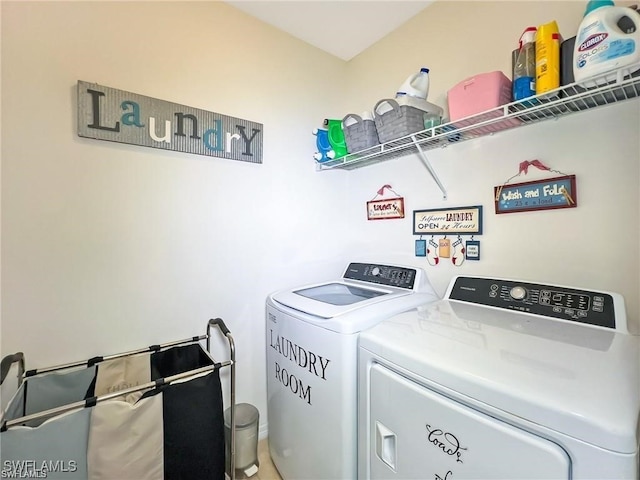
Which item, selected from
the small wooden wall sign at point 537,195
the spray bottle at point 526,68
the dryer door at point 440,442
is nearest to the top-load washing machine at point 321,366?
the dryer door at point 440,442

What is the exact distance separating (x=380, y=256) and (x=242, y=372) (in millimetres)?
1147

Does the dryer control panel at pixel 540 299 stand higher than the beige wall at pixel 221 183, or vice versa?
the beige wall at pixel 221 183

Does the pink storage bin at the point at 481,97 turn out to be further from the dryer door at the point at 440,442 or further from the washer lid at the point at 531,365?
the dryer door at the point at 440,442

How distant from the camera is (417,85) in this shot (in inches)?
59.3

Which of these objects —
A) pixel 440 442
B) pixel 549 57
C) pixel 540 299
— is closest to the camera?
pixel 440 442

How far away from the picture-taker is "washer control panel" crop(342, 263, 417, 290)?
160 centimetres

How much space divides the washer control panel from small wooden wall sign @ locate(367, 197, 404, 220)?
1.19 ft

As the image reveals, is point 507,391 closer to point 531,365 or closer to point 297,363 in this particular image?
point 531,365

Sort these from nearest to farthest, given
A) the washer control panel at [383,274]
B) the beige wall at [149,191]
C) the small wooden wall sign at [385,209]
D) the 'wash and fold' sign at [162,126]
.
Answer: the beige wall at [149,191]
the 'wash and fold' sign at [162,126]
the washer control panel at [383,274]
the small wooden wall sign at [385,209]

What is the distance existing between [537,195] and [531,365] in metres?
0.88

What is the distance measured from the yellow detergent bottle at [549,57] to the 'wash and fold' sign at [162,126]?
54.9 inches

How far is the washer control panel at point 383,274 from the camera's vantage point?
1602mm

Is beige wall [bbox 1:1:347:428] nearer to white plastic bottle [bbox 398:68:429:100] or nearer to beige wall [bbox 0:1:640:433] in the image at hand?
beige wall [bbox 0:1:640:433]

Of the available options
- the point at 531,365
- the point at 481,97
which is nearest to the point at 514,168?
the point at 481,97
